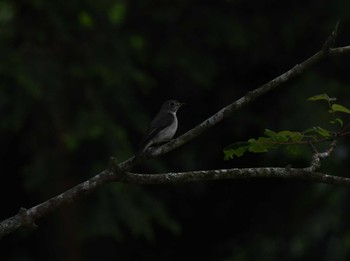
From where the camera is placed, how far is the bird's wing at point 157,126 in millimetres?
7094

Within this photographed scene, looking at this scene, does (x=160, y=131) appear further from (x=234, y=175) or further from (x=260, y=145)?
(x=260, y=145)

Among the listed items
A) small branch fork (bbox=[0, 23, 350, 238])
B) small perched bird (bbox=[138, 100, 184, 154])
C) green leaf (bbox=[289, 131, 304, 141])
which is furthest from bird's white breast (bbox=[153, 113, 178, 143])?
green leaf (bbox=[289, 131, 304, 141])

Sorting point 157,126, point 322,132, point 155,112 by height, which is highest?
point 155,112

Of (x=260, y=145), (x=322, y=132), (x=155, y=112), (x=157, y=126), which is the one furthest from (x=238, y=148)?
(x=155, y=112)

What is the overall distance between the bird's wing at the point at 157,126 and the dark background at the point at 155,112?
253 centimetres

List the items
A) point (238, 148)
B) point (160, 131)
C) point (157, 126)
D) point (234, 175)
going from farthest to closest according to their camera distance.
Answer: point (157, 126), point (160, 131), point (234, 175), point (238, 148)

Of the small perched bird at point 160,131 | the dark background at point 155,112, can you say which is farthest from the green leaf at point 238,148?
the dark background at point 155,112

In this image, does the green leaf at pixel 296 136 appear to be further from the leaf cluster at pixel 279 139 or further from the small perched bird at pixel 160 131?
the small perched bird at pixel 160 131

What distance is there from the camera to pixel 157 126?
7.43 meters

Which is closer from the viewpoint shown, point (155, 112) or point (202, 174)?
point (202, 174)

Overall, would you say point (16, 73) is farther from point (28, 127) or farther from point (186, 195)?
point (186, 195)

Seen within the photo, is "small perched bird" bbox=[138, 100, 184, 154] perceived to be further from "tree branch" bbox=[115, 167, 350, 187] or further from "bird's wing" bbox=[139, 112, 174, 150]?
"tree branch" bbox=[115, 167, 350, 187]

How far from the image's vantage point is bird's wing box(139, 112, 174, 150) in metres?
7.09

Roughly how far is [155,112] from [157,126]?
5193mm
